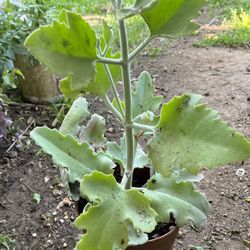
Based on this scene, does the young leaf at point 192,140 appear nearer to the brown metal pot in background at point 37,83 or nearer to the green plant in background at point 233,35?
the brown metal pot in background at point 37,83

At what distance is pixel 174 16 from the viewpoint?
0.91m

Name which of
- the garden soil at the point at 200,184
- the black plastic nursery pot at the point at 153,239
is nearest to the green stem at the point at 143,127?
the black plastic nursery pot at the point at 153,239

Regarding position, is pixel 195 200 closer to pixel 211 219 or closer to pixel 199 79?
pixel 211 219

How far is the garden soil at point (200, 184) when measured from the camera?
4.71 feet

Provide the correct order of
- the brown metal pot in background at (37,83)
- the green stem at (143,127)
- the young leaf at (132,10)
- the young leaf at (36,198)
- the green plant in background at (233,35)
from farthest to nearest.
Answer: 1. the green plant in background at (233,35)
2. the brown metal pot in background at (37,83)
3. the young leaf at (36,198)
4. the green stem at (143,127)
5. the young leaf at (132,10)

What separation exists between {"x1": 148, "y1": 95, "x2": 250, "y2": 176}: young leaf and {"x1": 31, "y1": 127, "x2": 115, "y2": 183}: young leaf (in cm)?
18

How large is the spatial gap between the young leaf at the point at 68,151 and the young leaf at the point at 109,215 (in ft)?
0.30

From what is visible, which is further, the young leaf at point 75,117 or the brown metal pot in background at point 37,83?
the brown metal pot in background at point 37,83

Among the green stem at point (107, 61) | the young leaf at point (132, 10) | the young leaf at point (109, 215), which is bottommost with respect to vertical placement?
the young leaf at point (109, 215)

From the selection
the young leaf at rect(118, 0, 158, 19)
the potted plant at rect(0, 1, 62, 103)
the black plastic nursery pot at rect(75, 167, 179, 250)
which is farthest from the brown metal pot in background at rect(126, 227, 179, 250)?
the potted plant at rect(0, 1, 62, 103)

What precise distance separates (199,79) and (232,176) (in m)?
0.67

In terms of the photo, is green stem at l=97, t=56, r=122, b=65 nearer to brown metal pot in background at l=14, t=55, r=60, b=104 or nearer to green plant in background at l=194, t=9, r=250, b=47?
brown metal pot in background at l=14, t=55, r=60, b=104

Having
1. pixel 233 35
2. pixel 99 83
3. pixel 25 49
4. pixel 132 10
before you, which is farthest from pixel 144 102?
pixel 233 35

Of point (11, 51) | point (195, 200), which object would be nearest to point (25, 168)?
point (11, 51)
